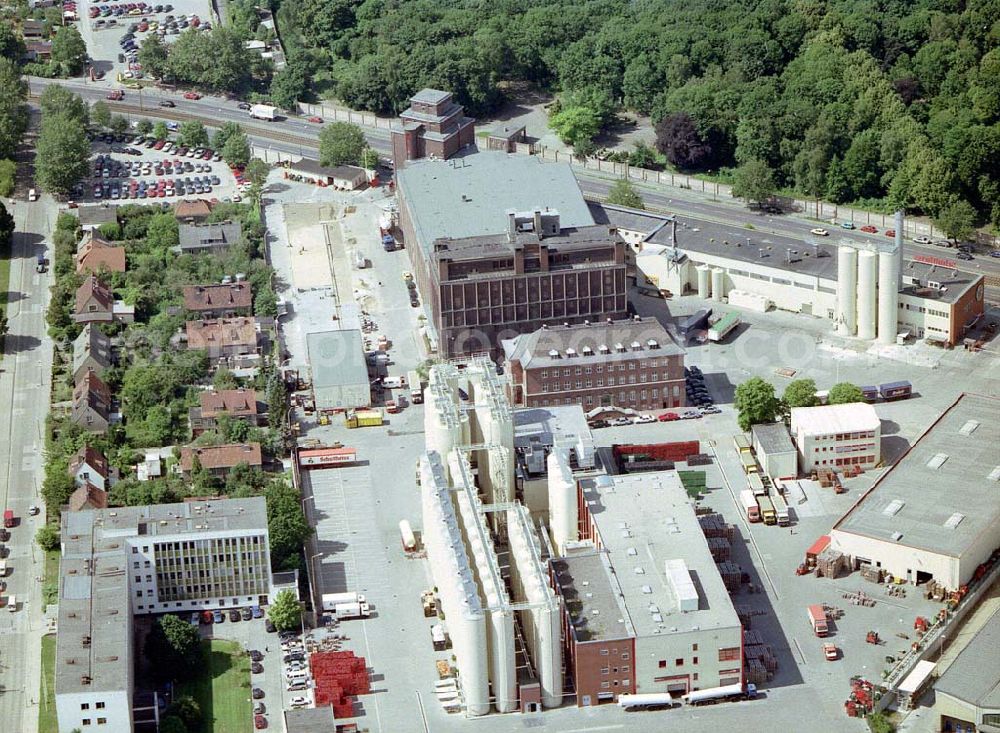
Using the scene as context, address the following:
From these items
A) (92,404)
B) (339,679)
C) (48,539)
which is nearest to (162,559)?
(48,539)

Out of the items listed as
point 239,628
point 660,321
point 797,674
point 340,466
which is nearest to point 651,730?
point 797,674

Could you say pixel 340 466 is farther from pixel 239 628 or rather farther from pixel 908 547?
pixel 908 547

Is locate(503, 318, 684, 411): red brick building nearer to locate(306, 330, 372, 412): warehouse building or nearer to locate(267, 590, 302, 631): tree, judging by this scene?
locate(306, 330, 372, 412): warehouse building

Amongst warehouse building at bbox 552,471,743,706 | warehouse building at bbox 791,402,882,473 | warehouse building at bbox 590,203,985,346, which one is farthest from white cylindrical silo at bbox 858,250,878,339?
warehouse building at bbox 552,471,743,706

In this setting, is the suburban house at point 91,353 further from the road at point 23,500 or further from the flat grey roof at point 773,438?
the flat grey roof at point 773,438

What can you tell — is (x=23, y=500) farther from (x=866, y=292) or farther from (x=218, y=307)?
(x=866, y=292)

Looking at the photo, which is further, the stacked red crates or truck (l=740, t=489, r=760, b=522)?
truck (l=740, t=489, r=760, b=522)
